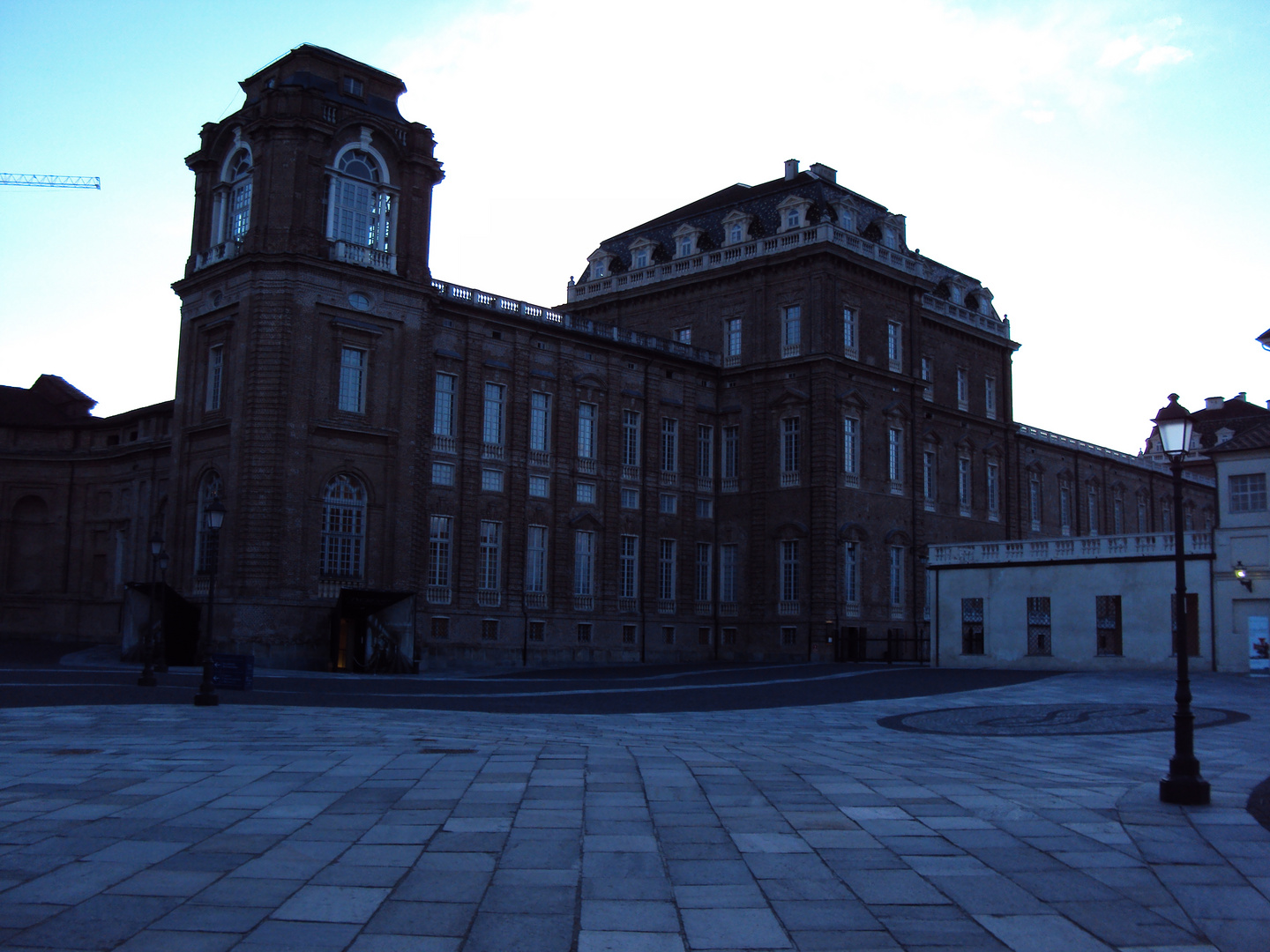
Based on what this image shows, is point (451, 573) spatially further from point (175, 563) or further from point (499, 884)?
point (499, 884)

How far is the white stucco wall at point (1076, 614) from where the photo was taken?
41.3 metres

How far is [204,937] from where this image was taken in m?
7.05

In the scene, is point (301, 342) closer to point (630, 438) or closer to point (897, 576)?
point (630, 438)

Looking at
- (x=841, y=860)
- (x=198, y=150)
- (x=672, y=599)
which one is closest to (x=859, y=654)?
(x=672, y=599)

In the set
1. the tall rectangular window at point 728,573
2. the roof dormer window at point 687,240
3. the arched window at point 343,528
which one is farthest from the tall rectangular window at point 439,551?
the roof dormer window at point 687,240

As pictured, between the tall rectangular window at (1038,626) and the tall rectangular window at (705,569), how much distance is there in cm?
1757

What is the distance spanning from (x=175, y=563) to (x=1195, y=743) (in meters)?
37.6

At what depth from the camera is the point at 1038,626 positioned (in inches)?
1800

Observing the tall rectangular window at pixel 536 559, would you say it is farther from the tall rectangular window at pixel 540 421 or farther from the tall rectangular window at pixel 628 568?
the tall rectangular window at pixel 628 568

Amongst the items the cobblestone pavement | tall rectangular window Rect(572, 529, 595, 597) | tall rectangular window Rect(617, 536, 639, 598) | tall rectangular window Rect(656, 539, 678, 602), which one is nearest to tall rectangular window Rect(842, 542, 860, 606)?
tall rectangular window Rect(656, 539, 678, 602)

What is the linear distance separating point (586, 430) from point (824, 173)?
22.8 m

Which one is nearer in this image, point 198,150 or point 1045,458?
point 198,150

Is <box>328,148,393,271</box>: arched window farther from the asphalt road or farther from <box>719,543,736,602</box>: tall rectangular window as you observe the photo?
<box>719,543,736,602</box>: tall rectangular window

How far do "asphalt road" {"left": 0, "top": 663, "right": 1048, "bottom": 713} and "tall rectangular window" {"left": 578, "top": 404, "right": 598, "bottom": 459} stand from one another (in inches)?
436
